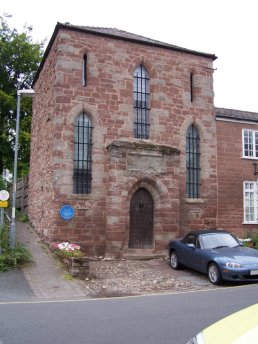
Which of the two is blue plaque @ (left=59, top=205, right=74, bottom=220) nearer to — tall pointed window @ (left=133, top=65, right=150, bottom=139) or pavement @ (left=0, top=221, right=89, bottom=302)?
pavement @ (left=0, top=221, right=89, bottom=302)

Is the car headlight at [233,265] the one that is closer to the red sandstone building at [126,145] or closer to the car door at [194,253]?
the car door at [194,253]

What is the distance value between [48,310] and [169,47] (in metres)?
14.2

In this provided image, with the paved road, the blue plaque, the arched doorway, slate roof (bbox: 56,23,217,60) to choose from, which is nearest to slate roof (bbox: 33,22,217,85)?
slate roof (bbox: 56,23,217,60)

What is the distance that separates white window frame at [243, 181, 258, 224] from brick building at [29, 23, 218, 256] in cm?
227

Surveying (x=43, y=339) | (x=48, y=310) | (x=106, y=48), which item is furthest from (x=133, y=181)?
(x=43, y=339)

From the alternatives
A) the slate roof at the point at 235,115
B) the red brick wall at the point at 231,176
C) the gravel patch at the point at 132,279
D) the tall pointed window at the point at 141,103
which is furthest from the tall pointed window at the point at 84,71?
Answer: the gravel patch at the point at 132,279

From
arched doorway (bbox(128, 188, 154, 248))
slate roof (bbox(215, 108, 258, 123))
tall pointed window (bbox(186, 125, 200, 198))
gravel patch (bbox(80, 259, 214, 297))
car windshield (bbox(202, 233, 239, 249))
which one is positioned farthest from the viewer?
slate roof (bbox(215, 108, 258, 123))

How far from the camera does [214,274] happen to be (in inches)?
501

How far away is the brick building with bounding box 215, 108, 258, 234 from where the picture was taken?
20719 millimetres

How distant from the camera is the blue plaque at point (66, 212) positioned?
16.8 metres

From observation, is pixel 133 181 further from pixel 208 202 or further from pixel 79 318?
pixel 79 318

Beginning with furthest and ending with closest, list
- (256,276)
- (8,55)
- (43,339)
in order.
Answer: (8,55) → (256,276) → (43,339)

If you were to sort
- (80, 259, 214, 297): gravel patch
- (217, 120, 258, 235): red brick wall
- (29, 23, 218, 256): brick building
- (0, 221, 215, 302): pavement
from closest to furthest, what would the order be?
(0, 221, 215, 302): pavement
(80, 259, 214, 297): gravel patch
(29, 23, 218, 256): brick building
(217, 120, 258, 235): red brick wall

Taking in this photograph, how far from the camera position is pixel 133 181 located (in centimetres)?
1745
